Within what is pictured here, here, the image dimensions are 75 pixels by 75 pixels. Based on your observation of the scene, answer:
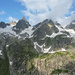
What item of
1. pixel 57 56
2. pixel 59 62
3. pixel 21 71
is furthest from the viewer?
pixel 57 56

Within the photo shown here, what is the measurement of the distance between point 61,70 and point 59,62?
1561 cm

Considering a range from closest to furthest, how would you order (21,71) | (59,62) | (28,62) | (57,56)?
(21,71) → (28,62) → (59,62) → (57,56)

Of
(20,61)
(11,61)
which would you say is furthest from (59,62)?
(11,61)

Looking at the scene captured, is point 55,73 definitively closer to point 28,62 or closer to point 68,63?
point 68,63

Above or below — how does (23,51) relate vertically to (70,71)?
above

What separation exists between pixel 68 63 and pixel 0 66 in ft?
322

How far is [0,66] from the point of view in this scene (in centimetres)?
13488

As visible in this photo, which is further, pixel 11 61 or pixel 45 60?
pixel 45 60

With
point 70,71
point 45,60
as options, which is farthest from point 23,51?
point 70,71

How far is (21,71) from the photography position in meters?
124

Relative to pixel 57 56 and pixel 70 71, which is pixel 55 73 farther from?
pixel 57 56

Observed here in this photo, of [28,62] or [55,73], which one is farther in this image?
[28,62]

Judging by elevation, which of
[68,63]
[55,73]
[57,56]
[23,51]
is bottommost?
[55,73]

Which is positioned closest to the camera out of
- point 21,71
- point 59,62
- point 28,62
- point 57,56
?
point 21,71
